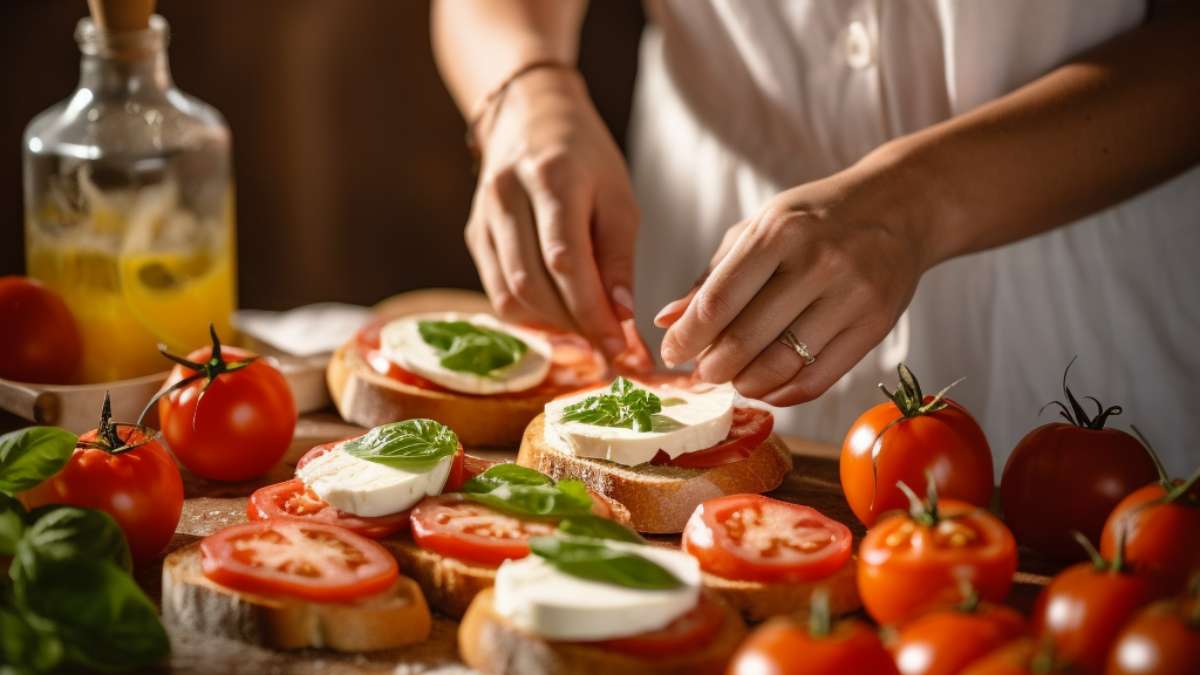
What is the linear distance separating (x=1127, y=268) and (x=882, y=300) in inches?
44.1

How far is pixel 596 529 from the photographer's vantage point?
2.00 meters

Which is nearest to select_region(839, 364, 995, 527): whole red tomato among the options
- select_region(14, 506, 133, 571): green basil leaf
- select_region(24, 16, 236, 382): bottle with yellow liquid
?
select_region(14, 506, 133, 571): green basil leaf

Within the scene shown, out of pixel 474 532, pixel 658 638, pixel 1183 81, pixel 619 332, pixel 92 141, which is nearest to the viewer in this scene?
pixel 658 638

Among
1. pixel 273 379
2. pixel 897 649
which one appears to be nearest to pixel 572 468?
pixel 273 379

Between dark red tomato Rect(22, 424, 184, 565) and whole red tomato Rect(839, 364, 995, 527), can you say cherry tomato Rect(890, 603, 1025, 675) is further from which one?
dark red tomato Rect(22, 424, 184, 565)

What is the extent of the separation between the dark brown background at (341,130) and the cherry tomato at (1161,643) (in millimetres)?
5268

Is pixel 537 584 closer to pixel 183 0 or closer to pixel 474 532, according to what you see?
pixel 474 532

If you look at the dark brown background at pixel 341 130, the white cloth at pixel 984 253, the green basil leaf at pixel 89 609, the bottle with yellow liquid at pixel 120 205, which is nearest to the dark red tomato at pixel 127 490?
the green basil leaf at pixel 89 609

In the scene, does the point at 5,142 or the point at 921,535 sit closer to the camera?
the point at 921,535

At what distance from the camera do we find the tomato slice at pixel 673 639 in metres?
1.80

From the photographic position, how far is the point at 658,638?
1.80 metres

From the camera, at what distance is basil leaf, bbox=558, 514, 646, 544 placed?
1987mm

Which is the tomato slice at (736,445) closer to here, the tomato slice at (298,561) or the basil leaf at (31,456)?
the tomato slice at (298,561)

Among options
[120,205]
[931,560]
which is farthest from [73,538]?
[120,205]
